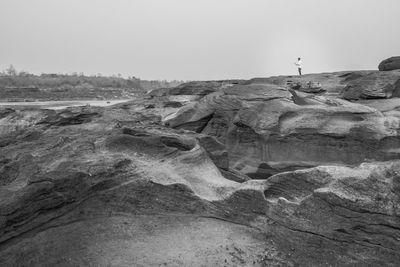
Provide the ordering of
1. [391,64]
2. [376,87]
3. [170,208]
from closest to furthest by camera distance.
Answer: [170,208]
[376,87]
[391,64]

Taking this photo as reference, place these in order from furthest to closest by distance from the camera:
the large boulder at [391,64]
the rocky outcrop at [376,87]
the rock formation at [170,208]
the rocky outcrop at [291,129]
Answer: the large boulder at [391,64] < the rocky outcrop at [376,87] < the rocky outcrop at [291,129] < the rock formation at [170,208]

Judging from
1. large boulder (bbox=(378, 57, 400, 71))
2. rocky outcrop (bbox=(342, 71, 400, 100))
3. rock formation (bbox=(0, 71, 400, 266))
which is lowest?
rock formation (bbox=(0, 71, 400, 266))

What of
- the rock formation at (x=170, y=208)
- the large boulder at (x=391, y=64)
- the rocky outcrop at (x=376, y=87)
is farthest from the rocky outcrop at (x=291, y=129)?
A: the large boulder at (x=391, y=64)

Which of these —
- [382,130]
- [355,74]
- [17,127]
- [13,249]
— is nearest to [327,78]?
[355,74]

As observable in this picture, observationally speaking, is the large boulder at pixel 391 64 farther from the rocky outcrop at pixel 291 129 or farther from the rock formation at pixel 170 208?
the rock formation at pixel 170 208

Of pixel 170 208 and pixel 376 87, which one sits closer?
pixel 170 208

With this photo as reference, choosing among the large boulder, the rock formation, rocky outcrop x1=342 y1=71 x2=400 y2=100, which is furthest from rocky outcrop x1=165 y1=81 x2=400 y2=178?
the large boulder

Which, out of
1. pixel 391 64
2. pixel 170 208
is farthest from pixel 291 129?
pixel 391 64

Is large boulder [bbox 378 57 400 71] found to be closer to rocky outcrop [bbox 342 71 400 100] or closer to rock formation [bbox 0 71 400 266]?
rocky outcrop [bbox 342 71 400 100]

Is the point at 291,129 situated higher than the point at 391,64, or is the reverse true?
the point at 391,64

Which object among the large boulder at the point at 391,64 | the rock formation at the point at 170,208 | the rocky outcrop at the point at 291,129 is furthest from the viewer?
the large boulder at the point at 391,64

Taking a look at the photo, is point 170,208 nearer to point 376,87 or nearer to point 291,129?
point 291,129

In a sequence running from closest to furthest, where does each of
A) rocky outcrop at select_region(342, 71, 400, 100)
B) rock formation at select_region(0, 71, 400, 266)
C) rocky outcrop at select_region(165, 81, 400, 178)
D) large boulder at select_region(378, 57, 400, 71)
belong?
rock formation at select_region(0, 71, 400, 266)
rocky outcrop at select_region(165, 81, 400, 178)
rocky outcrop at select_region(342, 71, 400, 100)
large boulder at select_region(378, 57, 400, 71)

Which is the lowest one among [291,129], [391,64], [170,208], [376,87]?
[170,208]
